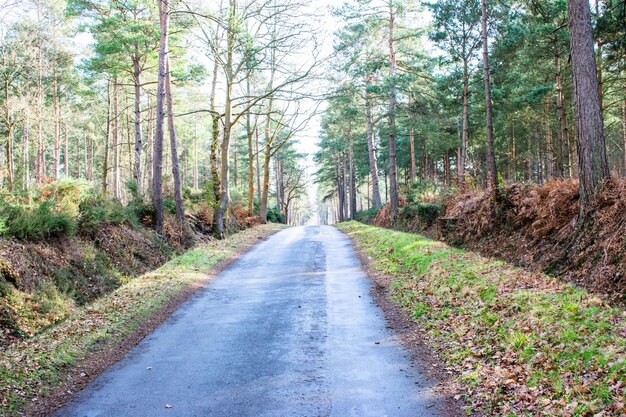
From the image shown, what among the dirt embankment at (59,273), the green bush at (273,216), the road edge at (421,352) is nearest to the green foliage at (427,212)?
the road edge at (421,352)

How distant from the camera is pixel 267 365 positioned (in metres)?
6.30

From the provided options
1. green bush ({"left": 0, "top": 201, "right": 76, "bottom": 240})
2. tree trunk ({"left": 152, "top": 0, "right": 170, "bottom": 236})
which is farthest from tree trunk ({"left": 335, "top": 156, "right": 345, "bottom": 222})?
green bush ({"left": 0, "top": 201, "right": 76, "bottom": 240})

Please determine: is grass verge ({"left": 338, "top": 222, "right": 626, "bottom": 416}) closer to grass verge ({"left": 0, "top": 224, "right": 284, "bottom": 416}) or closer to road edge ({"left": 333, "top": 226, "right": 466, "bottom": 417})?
road edge ({"left": 333, "top": 226, "right": 466, "bottom": 417})

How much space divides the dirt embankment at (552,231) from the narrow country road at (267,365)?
3.50 m

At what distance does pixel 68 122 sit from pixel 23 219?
29.6 metres

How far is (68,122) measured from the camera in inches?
1427

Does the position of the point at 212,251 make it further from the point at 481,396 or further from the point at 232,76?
the point at 481,396

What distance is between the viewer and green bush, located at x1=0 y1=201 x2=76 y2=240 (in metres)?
10.0

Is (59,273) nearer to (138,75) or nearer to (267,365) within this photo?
(267,365)

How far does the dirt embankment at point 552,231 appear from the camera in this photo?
24.8 feet

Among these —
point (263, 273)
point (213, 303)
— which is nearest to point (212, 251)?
point (263, 273)

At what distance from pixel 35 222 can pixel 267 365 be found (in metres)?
7.49

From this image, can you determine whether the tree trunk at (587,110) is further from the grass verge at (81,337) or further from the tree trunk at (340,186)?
the tree trunk at (340,186)

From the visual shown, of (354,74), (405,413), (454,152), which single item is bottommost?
(405,413)
